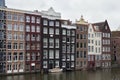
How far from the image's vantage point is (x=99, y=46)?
8712 cm

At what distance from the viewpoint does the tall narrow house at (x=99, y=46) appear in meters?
84.1

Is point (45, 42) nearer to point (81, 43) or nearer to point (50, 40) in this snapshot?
point (50, 40)

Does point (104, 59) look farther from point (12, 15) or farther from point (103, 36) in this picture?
point (12, 15)

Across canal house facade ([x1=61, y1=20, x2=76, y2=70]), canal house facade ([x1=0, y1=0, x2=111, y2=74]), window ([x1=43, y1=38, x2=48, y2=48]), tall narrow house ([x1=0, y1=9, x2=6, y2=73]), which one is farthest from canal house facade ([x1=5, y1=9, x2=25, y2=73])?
canal house facade ([x1=61, y1=20, x2=76, y2=70])

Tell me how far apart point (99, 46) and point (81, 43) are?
364 inches

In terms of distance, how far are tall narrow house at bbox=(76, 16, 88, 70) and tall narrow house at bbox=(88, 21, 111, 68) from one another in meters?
2.24

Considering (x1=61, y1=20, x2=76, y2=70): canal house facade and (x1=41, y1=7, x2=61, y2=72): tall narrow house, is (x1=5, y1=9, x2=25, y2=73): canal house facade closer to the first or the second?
(x1=41, y1=7, x2=61, y2=72): tall narrow house

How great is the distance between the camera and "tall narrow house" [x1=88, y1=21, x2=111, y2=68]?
84.1 meters

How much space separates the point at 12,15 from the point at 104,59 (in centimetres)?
3764

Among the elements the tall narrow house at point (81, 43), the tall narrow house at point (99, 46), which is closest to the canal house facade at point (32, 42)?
the tall narrow house at point (81, 43)

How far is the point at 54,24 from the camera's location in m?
73.0

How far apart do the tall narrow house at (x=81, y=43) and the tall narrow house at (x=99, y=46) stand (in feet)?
7.35

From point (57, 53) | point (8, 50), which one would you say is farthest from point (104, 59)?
point (8, 50)

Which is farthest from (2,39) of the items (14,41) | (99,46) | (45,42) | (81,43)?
(99,46)
